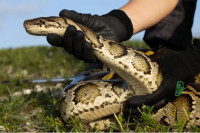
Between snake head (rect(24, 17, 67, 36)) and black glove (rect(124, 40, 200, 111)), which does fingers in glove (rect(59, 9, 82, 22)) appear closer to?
snake head (rect(24, 17, 67, 36))

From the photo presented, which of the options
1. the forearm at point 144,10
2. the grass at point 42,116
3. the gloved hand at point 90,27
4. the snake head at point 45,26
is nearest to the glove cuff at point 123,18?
the gloved hand at point 90,27

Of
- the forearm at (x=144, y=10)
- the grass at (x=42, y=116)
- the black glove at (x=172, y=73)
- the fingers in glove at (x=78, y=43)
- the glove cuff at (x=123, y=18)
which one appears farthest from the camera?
the forearm at (x=144, y=10)

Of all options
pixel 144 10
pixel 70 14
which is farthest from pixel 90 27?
pixel 144 10

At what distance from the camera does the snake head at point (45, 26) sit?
4266mm

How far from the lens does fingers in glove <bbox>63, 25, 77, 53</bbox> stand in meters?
4.12

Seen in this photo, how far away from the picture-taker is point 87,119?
443cm

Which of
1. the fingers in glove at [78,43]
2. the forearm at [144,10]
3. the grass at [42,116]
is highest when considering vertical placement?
the forearm at [144,10]

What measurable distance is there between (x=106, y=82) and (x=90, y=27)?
729 millimetres

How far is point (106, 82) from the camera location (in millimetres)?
4492

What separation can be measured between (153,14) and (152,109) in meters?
1.59

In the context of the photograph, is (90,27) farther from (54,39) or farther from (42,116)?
(42,116)

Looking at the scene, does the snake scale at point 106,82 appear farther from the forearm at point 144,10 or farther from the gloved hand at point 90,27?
the forearm at point 144,10

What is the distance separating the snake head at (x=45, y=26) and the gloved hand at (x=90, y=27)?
92mm

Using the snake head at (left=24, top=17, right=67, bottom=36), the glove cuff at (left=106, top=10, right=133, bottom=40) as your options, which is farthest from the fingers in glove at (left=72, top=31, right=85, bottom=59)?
the glove cuff at (left=106, top=10, right=133, bottom=40)
